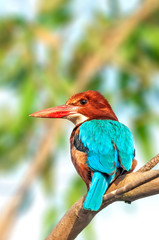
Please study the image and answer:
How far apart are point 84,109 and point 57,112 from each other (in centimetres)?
19

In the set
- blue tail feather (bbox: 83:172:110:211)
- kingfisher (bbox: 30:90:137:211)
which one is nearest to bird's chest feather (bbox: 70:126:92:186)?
kingfisher (bbox: 30:90:137:211)

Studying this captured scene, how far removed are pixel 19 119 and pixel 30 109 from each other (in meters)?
0.18

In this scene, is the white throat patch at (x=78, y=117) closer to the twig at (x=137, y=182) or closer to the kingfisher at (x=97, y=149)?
the kingfisher at (x=97, y=149)

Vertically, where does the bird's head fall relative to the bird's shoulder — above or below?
above

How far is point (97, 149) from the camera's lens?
2.55 meters

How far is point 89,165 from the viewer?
2.48 meters

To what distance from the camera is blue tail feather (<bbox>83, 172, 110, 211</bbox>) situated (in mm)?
2109

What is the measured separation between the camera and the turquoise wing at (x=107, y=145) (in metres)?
2.41

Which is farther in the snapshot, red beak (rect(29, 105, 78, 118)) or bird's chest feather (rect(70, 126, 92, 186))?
red beak (rect(29, 105, 78, 118))

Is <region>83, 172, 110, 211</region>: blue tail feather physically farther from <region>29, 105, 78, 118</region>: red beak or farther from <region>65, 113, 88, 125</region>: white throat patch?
<region>65, 113, 88, 125</region>: white throat patch

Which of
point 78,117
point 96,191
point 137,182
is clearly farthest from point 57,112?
point 137,182

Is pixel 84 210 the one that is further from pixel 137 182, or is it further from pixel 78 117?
pixel 78 117

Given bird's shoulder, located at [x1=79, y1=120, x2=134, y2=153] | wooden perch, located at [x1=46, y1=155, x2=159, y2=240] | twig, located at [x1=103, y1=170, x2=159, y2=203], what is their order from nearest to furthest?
twig, located at [x1=103, y1=170, x2=159, y2=203] < wooden perch, located at [x1=46, y1=155, x2=159, y2=240] < bird's shoulder, located at [x1=79, y1=120, x2=134, y2=153]

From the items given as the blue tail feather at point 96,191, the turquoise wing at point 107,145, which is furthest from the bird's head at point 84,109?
the blue tail feather at point 96,191
